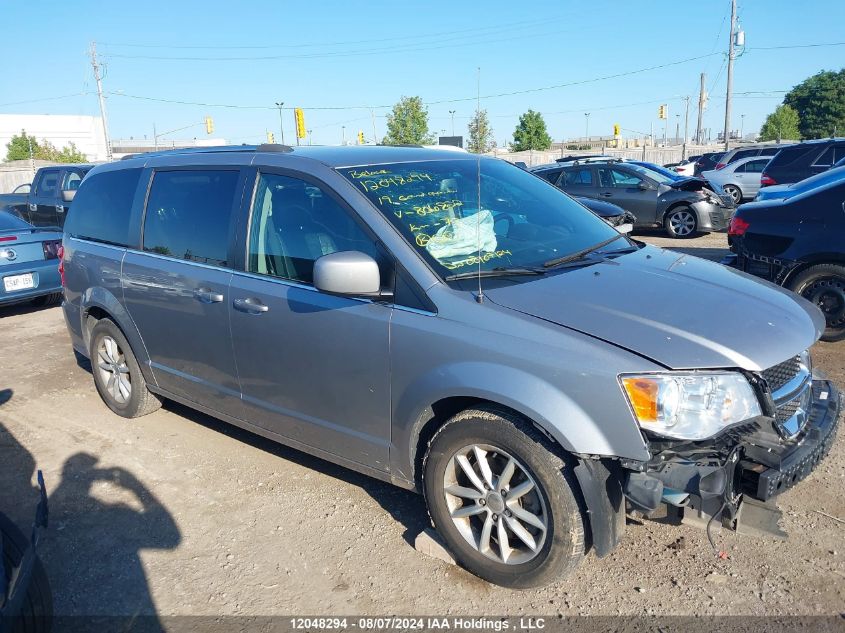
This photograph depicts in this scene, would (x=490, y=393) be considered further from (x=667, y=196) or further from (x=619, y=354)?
(x=667, y=196)

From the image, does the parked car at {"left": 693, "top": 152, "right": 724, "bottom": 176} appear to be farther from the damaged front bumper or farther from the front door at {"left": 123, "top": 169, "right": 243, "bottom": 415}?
the damaged front bumper

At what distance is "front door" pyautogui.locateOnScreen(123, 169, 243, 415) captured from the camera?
12.5 ft

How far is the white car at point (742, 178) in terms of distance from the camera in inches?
716

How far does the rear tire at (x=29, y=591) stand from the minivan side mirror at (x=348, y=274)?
1509 mm

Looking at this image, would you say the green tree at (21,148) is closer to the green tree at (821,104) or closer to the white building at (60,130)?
the white building at (60,130)

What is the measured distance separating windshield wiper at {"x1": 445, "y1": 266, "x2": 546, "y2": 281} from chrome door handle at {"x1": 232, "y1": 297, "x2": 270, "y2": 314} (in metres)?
1.08

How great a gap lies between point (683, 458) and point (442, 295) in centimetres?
118

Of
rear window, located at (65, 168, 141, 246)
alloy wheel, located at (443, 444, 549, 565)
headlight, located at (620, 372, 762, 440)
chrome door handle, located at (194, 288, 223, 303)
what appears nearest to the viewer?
headlight, located at (620, 372, 762, 440)

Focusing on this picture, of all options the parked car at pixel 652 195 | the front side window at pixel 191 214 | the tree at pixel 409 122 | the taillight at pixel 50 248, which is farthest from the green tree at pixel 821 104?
the front side window at pixel 191 214

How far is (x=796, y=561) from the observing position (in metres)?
3.02

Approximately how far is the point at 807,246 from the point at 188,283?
5331mm

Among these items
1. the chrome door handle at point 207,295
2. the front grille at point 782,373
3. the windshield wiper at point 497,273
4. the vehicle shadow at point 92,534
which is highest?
the windshield wiper at point 497,273

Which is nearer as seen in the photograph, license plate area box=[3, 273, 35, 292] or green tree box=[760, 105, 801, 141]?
license plate area box=[3, 273, 35, 292]

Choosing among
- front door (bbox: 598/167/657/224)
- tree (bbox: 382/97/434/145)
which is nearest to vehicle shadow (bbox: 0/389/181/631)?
front door (bbox: 598/167/657/224)
